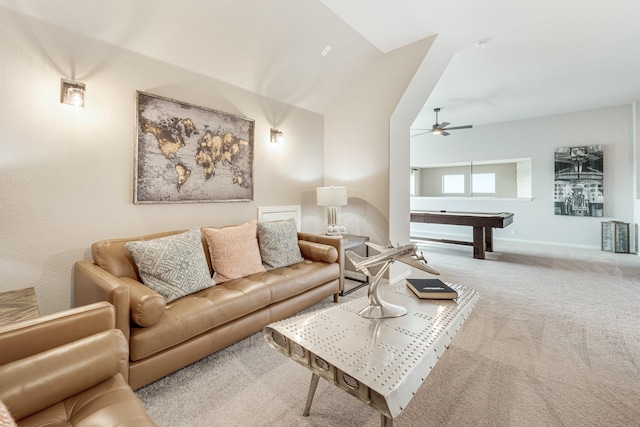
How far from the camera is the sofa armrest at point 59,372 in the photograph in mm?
921

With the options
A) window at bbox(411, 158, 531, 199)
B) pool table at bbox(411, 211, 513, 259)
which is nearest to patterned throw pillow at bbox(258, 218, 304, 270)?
pool table at bbox(411, 211, 513, 259)

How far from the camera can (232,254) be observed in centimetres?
247

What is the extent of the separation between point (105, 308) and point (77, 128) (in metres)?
1.61

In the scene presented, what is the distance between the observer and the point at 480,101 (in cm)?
519

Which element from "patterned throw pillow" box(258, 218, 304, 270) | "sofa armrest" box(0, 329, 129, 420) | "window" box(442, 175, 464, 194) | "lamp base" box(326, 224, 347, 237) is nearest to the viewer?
"sofa armrest" box(0, 329, 129, 420)

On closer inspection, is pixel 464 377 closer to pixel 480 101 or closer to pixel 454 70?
pixel 454 70

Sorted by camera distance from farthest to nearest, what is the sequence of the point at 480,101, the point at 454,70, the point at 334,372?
the point at 480,101
the point at 454,70
the point at 334,372

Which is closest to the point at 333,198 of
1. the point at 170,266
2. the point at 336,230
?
the point at 336,230

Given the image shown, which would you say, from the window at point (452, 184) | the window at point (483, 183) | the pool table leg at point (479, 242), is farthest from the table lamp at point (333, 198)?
the window at point (452, 184)

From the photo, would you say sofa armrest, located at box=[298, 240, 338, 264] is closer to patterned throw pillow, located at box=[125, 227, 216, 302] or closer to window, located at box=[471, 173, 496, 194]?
patterned throw pillow, located at box=[125, 227, 216, 302]

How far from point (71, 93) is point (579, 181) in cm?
809

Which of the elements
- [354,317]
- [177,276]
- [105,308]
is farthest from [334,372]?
[177,276]

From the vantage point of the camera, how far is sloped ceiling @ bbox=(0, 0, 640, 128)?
2240mm

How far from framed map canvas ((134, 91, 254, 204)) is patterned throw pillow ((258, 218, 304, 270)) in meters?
0.64
